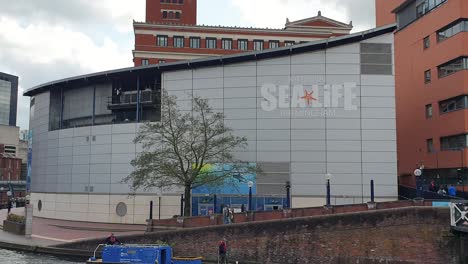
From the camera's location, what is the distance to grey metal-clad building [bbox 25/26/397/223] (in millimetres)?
47219

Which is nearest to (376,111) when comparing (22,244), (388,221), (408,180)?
(408,180)

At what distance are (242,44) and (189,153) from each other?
45.2m

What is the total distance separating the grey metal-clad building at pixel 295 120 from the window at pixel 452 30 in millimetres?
5560

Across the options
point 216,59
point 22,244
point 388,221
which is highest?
point 216,59

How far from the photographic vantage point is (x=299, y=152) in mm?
47969

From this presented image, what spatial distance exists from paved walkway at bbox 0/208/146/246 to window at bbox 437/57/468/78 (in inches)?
1224

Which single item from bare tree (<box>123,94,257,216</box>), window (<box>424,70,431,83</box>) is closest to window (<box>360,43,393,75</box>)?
window (<box>424,70,431,83</box>)

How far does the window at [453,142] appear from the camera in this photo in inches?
1818

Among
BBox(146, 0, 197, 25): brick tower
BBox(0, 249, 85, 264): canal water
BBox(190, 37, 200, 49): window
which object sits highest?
BBox(146, 0, 197, 25): brick tower

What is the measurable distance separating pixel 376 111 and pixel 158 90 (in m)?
21.7

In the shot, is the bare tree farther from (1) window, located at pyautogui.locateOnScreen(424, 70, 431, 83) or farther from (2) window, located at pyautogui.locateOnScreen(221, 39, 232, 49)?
(2) window, located at pyautogui.locateOnScreen(221, 39, 232, 49)

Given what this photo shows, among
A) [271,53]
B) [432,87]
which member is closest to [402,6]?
[432,87]

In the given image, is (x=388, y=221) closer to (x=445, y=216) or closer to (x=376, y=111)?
(x=445, y=216)

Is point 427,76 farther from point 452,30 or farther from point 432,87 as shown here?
point 452,30
